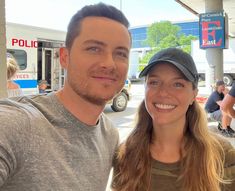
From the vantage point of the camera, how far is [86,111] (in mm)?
1377

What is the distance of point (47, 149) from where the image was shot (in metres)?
1.14

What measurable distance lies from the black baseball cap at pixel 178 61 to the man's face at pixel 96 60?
35 centimetres

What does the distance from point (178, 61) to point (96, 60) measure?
20.5 inches

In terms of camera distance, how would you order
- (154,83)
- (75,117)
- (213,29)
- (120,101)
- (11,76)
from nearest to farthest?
(75,117) < (154,83) < (11,76) < (213,29) < (120,101)

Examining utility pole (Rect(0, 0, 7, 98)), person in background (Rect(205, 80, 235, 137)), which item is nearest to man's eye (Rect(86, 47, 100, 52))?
utility pole (Rect(0, 0, 7, 98))

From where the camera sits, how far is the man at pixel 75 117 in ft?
3.53

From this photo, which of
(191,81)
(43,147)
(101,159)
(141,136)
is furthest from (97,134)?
(191,81)

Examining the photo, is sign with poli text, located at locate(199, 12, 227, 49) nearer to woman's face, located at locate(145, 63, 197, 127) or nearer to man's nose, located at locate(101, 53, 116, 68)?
woman's face, located at locate(145, 63, 197, 127)

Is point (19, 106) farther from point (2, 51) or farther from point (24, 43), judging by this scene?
point (24, 43)

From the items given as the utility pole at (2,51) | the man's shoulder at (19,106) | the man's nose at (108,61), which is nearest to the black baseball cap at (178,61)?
the man's nose at (108,61)

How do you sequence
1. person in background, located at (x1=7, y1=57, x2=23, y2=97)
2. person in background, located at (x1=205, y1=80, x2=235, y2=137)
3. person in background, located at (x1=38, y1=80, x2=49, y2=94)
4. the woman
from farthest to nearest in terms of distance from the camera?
person in background, located at (x1=38, y1=80, x2=49, y2=94) → person in background, located at (x1=205, y1=80, x2=235, y2=137) → person in background, located at (x1=7, y1=57, x2=23, y2=97) → the woman

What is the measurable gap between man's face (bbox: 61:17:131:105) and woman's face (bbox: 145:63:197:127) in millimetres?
369

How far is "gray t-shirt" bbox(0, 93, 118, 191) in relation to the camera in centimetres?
104

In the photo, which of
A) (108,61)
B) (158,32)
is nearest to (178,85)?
(108,61)
